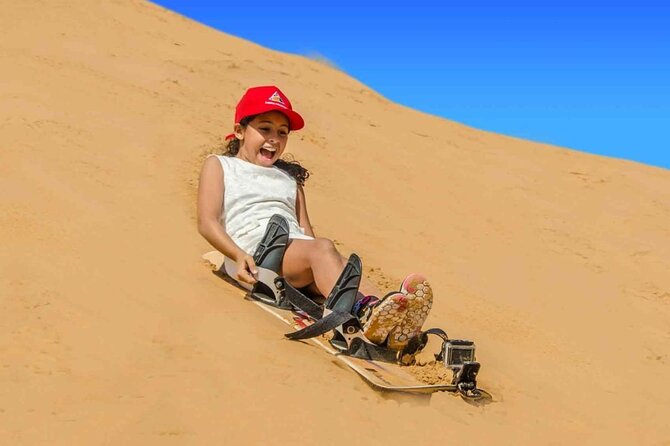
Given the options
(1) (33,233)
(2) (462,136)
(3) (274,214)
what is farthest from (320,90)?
(1) (33,233)

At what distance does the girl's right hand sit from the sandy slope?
9cm

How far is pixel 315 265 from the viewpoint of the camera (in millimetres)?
3068

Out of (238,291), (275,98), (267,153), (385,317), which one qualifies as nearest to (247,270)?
(238,291)

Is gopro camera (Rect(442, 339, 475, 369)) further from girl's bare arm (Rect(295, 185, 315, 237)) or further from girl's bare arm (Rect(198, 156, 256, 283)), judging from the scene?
girl's bare arm (Rect(295, 185, 315, 237))

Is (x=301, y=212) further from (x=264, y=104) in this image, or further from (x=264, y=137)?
(x=264, y=104)

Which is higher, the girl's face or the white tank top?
the girl's face

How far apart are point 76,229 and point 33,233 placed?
0.19m

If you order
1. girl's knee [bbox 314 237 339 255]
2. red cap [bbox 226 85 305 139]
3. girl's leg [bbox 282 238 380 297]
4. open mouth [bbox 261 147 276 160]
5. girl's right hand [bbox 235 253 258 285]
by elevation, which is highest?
red cap [bbox 226 85 305 139]

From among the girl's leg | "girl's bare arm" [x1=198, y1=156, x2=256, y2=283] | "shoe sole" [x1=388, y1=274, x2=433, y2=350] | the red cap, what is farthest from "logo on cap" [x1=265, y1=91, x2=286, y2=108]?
"shoe sole" [x1=388, y1=274, x2=433, y2=350]

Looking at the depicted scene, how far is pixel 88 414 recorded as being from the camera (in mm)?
2070

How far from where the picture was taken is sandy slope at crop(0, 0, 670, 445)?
7.50 ft

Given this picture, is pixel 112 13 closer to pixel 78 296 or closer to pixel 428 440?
pixel 78 296

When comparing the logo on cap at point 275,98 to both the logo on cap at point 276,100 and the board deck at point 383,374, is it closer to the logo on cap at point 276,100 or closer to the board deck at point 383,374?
the logo on cap at point 276,100

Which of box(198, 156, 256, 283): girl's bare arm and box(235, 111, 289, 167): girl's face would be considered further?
box(235, 111, 289, 167): girl's face
